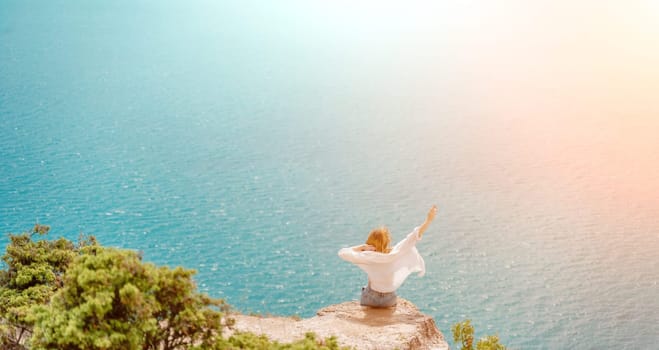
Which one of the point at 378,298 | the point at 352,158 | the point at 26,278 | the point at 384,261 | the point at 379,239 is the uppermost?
the point at 352,158

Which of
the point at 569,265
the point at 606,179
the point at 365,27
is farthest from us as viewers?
the point at 365,27

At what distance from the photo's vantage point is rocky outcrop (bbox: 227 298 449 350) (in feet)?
32.4

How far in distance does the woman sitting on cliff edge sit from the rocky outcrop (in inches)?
9.5

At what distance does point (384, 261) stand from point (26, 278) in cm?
494

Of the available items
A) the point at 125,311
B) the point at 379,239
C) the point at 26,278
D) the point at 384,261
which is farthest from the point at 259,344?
the point at 26,278

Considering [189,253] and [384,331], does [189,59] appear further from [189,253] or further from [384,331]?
[384,331]

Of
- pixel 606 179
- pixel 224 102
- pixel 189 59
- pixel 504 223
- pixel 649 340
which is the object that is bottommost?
pixel 649 340

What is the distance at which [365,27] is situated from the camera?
1702 inches

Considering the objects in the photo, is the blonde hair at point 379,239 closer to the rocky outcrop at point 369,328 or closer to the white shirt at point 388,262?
the white shirt at point 388,262

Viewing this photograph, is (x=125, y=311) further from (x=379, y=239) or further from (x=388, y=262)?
(x=379, y=239)

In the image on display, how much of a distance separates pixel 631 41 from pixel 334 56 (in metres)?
15.3

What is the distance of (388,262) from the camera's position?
35.3 feet

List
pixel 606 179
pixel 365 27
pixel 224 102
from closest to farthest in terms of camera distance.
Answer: pixel 606 179, pixel 224 102, pixel 365 27

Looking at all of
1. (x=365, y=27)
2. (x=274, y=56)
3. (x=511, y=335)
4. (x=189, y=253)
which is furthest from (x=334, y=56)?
(x=511, y=335)
